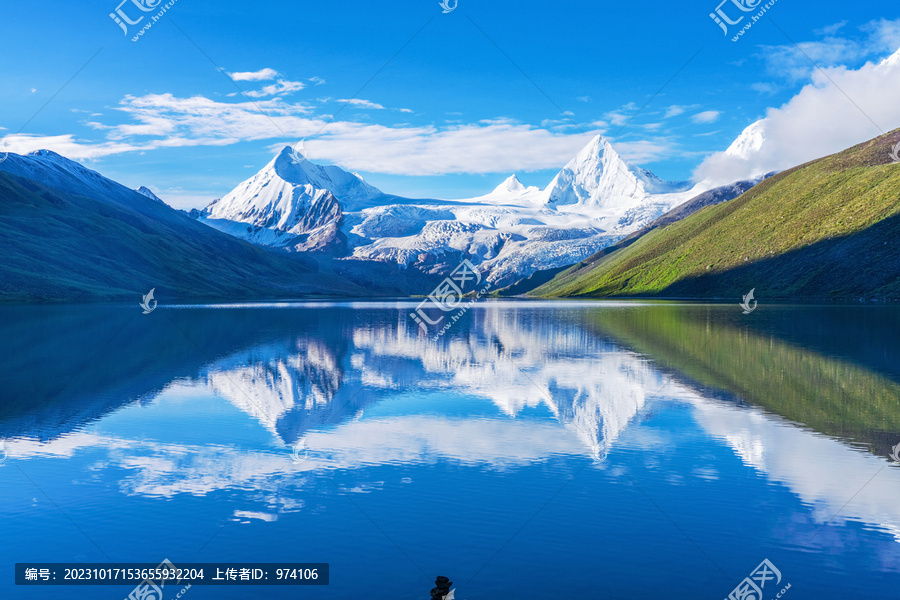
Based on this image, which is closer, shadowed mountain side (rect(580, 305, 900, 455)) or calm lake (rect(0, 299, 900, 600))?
calm lake (rect(0, 299, 900, 600))

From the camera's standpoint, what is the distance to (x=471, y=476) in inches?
900

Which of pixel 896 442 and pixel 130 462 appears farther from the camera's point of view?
pixel 896 442

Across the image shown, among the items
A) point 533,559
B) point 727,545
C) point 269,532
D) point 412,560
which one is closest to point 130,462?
point 269,532

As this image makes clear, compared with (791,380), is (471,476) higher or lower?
higher

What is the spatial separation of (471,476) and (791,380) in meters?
29.1

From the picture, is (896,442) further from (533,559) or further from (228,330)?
(228,330)

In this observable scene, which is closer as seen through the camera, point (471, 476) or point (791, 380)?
point (471, 476)

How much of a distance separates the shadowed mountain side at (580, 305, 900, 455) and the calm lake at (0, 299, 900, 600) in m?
0.27

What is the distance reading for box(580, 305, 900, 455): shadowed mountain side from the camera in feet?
99.9

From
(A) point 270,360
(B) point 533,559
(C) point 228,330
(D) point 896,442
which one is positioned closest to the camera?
(B) point 533,559

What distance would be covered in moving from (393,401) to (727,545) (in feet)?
76.6

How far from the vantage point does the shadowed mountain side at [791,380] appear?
99.9ft

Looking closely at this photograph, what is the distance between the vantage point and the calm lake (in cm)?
1577

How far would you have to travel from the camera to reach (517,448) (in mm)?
26891
